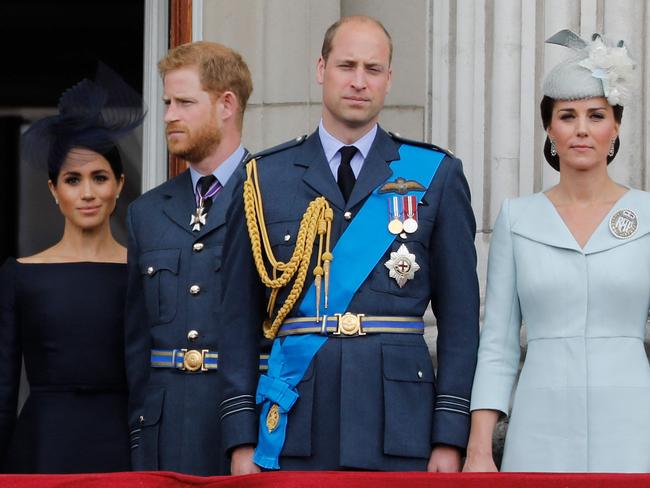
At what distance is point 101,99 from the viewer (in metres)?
6.21

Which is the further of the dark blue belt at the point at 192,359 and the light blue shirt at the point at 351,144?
the dark blue belt at the point at 192,359

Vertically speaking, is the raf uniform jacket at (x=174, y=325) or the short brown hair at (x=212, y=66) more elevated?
the short brown hair at (x=212, y=66)

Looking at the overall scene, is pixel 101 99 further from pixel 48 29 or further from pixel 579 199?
pixel 48 29

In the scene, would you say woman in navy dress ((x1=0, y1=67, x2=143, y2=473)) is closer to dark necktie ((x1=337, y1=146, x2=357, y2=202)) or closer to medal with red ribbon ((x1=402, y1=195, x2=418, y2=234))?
dark necktie ((x1=337, y1=146, x2=357, y2=202))

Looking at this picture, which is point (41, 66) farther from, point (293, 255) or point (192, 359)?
point (293, 255)

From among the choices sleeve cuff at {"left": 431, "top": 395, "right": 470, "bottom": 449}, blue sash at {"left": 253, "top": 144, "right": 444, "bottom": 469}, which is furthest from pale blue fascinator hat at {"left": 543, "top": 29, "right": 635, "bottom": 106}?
sleeve cuff at {"left": 431, "top": 395, "right": 470, "bottom": 449}

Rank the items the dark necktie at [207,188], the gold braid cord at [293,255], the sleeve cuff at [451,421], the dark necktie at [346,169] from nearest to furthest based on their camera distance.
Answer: the sleeve cuff at [451,421] < the gold braid cord at [293,255] < the dark necktie at [346,169] < the dark necktie at [207,188]

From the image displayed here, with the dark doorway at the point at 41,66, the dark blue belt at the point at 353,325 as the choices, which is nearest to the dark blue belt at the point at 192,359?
the dark blue belt at the point at 353,325

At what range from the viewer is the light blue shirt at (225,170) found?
5797 millimetres

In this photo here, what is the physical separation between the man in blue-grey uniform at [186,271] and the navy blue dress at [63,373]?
0.11m

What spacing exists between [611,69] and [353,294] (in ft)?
2.77

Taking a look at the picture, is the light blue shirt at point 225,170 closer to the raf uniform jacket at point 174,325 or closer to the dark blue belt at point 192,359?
the raf uniform jacket at point 174,325

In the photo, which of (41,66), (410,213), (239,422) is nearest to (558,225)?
(410,213)

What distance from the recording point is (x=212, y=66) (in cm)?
584
